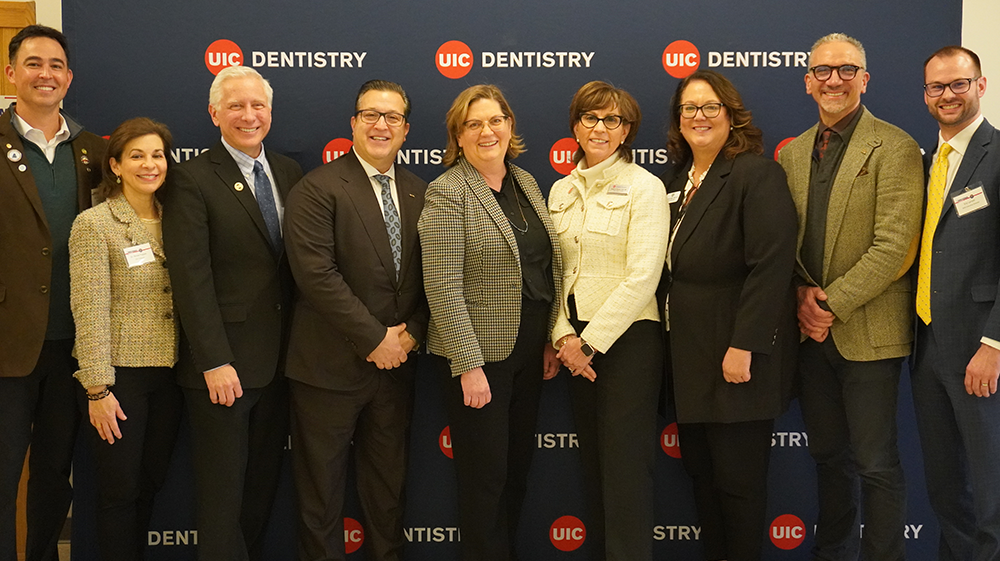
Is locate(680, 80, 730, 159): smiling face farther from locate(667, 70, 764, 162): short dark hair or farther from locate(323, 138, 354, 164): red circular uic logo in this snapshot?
locate(323, 138, 354, 164): red circular uic logo

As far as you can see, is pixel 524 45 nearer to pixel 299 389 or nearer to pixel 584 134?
pixel 584 134

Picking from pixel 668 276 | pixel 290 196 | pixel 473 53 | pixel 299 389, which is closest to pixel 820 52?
pixel 668 276

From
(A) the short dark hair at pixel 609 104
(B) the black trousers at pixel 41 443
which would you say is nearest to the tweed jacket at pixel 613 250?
(A) the short dark hair at pixel 609 104

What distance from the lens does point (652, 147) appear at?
3.34m

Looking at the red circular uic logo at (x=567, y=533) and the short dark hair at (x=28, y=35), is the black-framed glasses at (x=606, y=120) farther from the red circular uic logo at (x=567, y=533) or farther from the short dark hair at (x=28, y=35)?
the short dark hair at (x=28, y=35)

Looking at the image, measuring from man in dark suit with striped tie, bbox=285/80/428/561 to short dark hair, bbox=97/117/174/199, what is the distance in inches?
22.5

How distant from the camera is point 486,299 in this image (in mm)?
2664

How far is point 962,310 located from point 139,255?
2.90 m

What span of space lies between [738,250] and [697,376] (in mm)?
481

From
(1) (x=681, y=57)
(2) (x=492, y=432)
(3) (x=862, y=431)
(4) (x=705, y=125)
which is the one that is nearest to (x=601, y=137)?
(4) (x=705, y=125)

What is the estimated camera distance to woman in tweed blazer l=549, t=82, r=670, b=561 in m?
2.63

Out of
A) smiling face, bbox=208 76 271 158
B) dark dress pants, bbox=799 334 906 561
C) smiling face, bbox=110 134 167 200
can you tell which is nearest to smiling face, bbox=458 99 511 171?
smiling face, bbox=208 76 271 158

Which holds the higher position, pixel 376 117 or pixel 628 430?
pixel 376 117

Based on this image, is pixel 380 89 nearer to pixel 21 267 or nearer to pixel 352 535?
pixel 21 267
